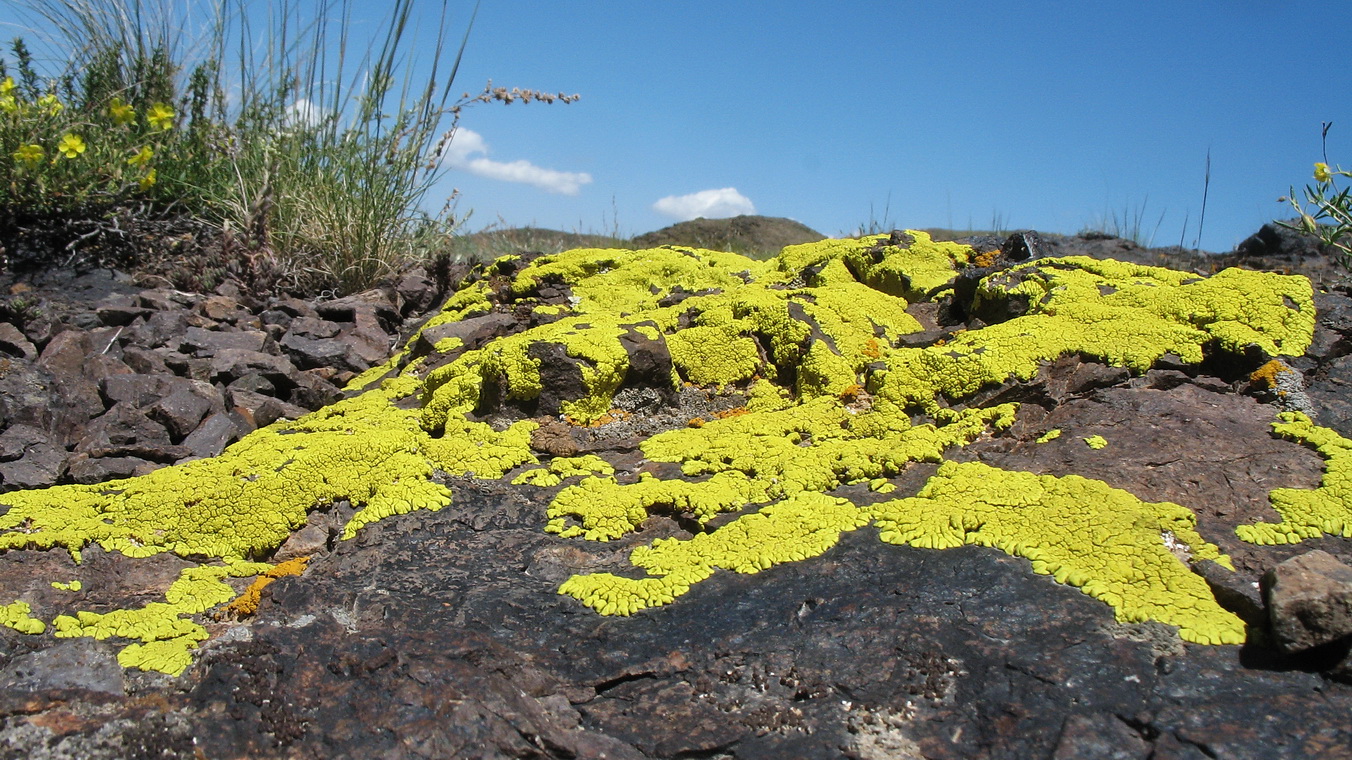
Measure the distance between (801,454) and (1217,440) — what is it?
154 cm

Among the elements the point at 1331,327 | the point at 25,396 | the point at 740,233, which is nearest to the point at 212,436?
the point at 25,396

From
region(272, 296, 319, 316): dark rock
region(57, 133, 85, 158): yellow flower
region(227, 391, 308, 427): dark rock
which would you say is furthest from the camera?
region(272, 296, 319, 316): dark rock

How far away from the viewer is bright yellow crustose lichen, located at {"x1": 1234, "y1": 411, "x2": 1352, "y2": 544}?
271 cm

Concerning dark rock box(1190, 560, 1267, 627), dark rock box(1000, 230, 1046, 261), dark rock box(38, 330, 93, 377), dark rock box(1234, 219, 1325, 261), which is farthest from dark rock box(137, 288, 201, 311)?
dark rock box(1234, 219, 1325, 261)

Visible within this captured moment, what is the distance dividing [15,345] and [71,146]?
1.92m

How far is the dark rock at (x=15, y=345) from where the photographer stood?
5070mm

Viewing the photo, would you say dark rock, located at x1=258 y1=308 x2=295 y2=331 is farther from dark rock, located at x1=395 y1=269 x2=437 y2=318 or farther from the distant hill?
the distant hill

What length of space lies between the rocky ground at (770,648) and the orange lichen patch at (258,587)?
29 millimetres

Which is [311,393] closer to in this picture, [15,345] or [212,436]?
[212,436]

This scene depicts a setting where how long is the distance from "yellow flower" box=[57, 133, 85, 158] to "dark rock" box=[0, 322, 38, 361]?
1.63 metres

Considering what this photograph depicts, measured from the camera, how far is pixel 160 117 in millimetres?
6914

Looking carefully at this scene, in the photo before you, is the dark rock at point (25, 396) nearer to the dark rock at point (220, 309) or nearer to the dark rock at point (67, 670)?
the dark rock at point (220, 309)

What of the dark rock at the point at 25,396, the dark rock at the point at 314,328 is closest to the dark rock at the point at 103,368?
the dark rock at the point at 25,396

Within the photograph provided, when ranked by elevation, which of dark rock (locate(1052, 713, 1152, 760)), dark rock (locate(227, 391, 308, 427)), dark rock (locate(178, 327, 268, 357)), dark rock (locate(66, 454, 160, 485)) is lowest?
dark rock (locate(1052, 713, 1152, 760))
